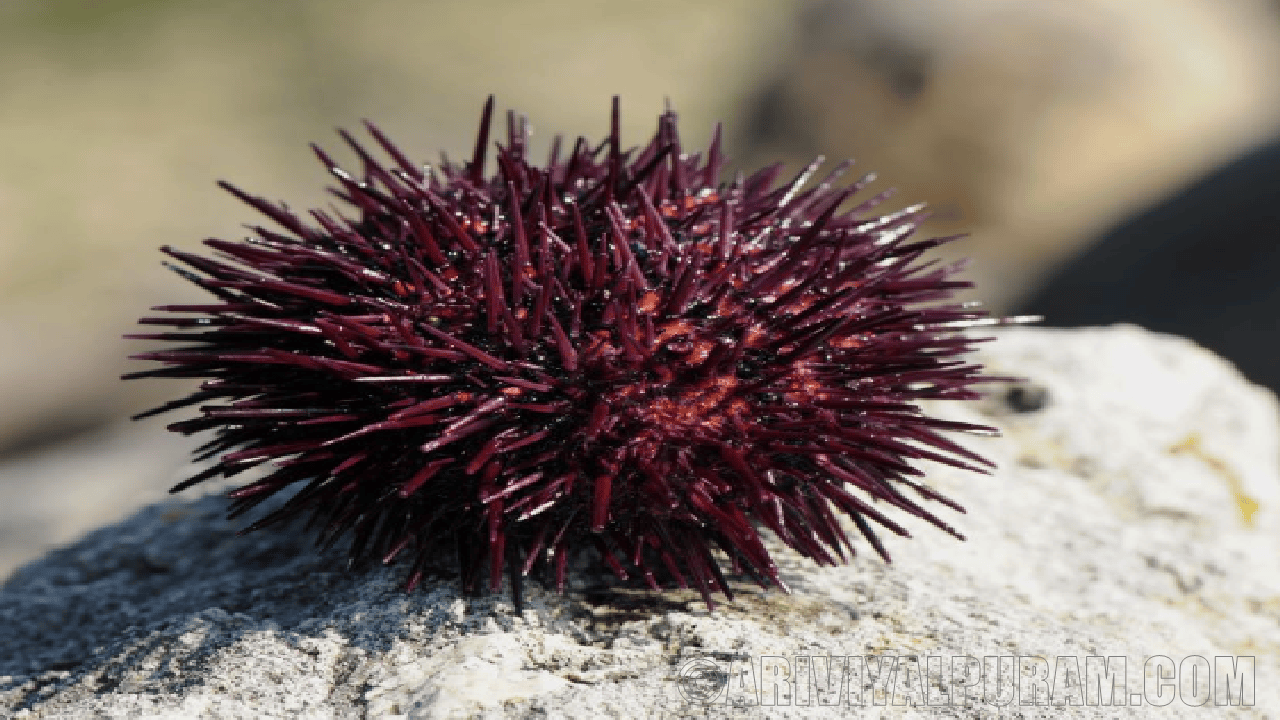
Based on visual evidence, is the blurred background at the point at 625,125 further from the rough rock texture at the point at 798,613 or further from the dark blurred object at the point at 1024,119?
the rough rock texture at the point at 798,613

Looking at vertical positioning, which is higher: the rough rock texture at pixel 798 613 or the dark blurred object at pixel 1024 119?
the dark blurred object at pixel 1024 119

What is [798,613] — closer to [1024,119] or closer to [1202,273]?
[1202,273]

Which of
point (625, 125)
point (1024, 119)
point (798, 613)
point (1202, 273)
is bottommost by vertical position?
point (798, 613)

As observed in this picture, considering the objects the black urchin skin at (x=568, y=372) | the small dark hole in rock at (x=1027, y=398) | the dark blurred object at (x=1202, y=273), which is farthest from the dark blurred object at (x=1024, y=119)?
the black urchin skin at (x=568, y=372)

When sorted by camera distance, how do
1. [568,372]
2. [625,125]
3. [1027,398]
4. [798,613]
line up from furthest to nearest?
[625,125], [1027,398], [798,613], [568,372]

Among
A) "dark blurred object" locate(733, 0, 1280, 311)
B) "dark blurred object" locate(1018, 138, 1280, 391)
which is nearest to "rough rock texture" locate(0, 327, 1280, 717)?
"dark blurred object" locate(1018, 138, 1280, 391)

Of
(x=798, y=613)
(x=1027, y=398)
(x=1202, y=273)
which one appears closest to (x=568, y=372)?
(x=798, y=613)

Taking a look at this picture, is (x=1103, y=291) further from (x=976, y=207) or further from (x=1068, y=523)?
(x=1068, y=523)
